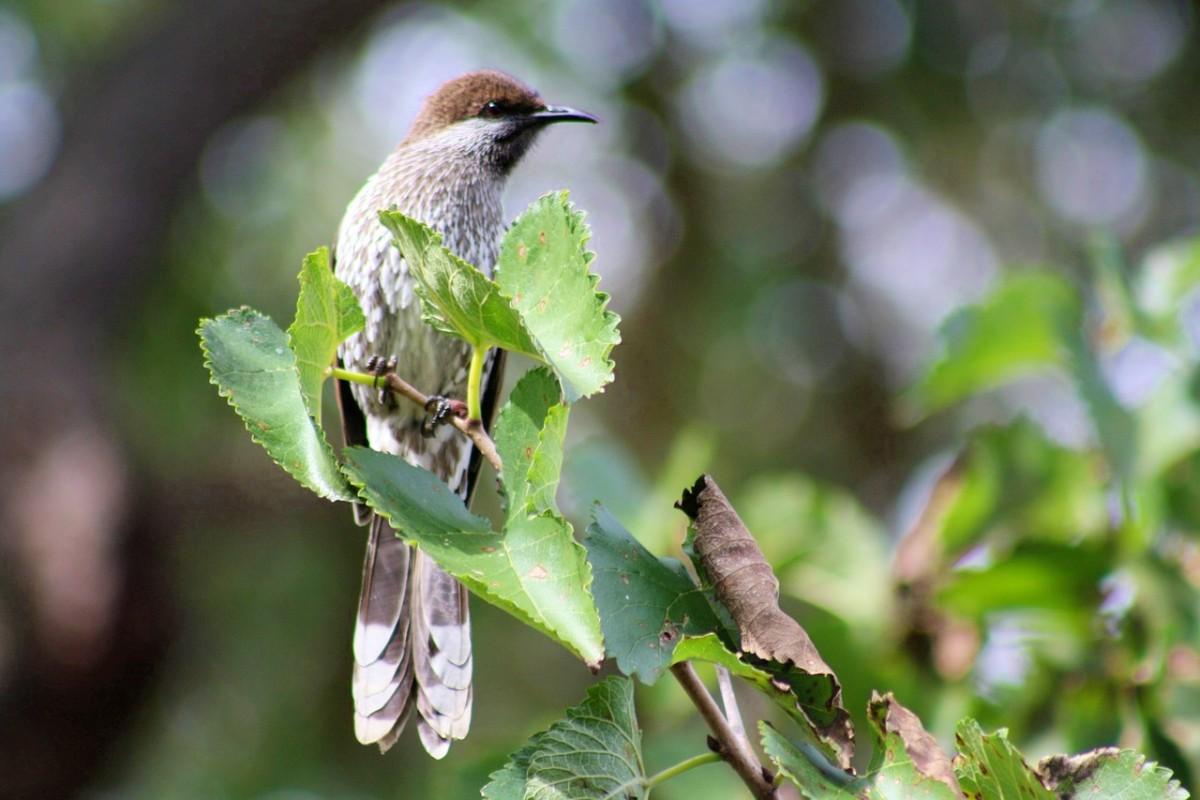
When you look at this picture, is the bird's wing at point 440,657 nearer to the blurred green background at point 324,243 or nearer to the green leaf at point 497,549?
the green leaf at point 497,549

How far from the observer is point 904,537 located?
2516 mm

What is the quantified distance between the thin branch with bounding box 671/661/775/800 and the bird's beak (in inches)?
91.4

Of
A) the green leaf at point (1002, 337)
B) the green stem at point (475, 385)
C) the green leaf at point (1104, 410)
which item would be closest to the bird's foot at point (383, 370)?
the green stem at point (475, 385)

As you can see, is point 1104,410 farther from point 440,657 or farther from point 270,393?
point 270,393

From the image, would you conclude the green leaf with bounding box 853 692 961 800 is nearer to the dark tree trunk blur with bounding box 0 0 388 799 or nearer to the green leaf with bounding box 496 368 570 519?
the green leaf with bounding box 496 368 570 519

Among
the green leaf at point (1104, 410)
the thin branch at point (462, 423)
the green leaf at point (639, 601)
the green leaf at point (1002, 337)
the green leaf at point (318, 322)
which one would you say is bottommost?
the green leaf at point (639, 601)

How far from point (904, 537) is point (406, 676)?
104 cm

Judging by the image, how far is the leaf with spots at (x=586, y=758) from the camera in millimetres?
1255

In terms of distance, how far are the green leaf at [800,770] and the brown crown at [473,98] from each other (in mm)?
2672

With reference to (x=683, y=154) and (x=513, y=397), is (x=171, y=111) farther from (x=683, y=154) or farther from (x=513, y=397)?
(x=513, y=397)

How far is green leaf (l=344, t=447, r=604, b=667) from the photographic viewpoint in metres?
1.17

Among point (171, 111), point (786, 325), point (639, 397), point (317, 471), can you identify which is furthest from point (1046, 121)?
point (317, 471)

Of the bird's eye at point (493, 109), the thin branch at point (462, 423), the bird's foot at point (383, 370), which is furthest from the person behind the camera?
the bird's eye at point (493, 109)

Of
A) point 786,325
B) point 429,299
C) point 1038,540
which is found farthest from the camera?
point 786,325
